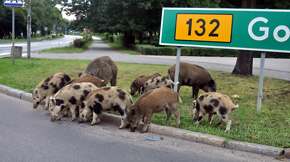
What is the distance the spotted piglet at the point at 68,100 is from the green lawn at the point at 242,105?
178cm

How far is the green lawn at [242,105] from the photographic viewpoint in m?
5.74

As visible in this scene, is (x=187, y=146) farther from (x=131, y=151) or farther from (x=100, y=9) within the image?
(x=100, y=9)

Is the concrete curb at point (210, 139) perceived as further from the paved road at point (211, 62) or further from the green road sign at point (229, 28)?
the paved road at point (211, 62)

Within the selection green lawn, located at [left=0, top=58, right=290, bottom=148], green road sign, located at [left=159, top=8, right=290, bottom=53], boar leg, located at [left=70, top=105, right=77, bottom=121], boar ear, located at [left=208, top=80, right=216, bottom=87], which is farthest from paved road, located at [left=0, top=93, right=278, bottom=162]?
boar ear, located at [left=208, top=80, right=216, bottom=87]

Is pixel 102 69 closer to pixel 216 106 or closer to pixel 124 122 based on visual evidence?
pixel 124 122

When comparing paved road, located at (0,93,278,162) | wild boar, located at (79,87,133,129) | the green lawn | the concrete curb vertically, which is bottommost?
paved road, located at (0,93,278,162)

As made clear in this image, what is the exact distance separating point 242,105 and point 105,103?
422 cm

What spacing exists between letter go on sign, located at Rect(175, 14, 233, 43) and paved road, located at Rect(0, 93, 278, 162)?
3.10m

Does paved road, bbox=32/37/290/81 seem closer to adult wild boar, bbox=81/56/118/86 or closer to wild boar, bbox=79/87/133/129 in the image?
adult wild boar, bbox=81/56/118/86

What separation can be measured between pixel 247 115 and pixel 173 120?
1985 millimetres

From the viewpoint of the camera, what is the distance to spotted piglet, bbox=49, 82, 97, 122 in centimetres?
670

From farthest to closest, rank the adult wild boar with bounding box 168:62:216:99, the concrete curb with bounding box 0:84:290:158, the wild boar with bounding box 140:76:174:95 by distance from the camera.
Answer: the adult wild boar with bounding box 168:62:216:99
the wild boar with bounding box 140:76:174:95
the concrete curb with bounding box 0:84:290:158

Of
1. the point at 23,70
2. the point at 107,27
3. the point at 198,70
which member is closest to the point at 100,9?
the point at 107,27

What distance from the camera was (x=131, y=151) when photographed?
5.09 m
